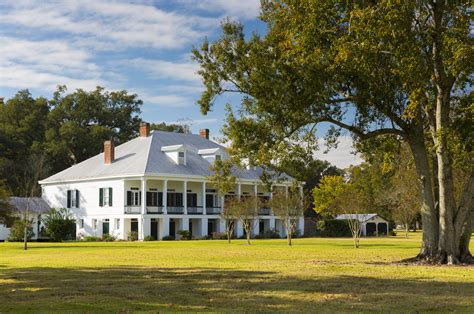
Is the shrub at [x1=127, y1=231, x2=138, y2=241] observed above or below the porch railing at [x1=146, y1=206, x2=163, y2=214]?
below

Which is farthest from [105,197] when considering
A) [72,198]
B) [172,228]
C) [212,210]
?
[212,210]

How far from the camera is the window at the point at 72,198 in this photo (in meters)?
67.6

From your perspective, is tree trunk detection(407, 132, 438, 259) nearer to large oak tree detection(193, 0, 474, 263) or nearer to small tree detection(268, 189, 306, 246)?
large oak tree detection(193, 0, 474, 263)

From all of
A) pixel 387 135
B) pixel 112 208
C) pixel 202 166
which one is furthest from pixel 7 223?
pixel 202 166

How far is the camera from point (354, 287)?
15.5m

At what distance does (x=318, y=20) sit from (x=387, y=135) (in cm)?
727

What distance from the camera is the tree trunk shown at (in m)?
25.0

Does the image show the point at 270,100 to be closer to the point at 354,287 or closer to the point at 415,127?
the point at 415,127

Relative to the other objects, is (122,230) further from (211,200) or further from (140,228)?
(211,200)

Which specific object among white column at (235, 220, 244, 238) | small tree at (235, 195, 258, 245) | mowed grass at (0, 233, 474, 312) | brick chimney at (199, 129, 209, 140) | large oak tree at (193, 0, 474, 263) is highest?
brick chimney at (199, 129, 209, 140)

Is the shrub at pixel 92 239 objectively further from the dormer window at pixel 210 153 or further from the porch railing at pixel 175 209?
the dormer window at pixel 210 153

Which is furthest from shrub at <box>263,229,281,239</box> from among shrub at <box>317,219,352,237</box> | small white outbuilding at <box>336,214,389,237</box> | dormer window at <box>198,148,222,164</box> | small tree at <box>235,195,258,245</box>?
small white outbuilding at <box>336,214,389,237</box>

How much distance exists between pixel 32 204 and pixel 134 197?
10.9 metres

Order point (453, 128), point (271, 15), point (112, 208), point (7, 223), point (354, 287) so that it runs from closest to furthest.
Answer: point (354, 287), point (453, 128), point (271, 15), point (7, 223), point (112, 208)
